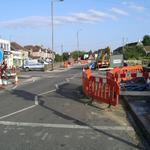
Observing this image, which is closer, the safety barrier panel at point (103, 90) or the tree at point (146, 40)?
the safety barrier panel at point (103, 90)

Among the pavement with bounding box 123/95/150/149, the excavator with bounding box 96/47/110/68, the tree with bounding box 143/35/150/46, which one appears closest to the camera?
the pavement with bounding box 123/95/150/149

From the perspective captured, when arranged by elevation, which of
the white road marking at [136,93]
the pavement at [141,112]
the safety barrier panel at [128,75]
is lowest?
the pavement at [141,112]

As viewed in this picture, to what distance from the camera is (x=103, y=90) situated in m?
14.3

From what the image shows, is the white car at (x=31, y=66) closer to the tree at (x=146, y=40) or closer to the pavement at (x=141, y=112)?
the pavement at (x=141, y=112)

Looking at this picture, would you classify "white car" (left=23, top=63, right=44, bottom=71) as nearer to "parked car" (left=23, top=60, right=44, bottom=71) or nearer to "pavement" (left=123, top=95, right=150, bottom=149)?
"parked car" (left=23, top=60, right=44, bottom=71)

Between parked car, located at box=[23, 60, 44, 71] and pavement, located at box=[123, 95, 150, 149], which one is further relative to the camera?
parked car, located at box=[23, 60, 44, 71]

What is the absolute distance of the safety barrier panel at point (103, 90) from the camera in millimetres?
13180

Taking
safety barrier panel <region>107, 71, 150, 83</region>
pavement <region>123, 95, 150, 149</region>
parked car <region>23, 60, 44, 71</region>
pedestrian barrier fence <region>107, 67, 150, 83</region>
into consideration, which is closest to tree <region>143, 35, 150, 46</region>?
parked car <region>23, 60, 44, 71</region>

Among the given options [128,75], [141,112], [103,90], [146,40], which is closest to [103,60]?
[128,75]

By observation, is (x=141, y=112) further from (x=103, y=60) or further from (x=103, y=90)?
(x=103, y=60)

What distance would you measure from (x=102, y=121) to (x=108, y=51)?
42.6m

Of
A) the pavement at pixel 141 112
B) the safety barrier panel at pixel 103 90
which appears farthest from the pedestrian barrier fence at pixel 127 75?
the pavement at pixel 141 112

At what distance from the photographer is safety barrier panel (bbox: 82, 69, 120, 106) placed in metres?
13.2

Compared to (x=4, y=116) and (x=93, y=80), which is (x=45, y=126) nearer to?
(x=4, y=116)
